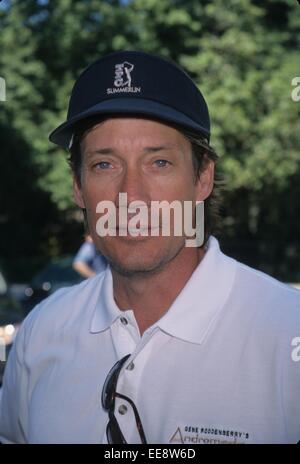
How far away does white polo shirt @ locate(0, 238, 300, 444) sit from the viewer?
184cm

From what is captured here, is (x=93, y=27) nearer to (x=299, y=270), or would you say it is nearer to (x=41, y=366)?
(x=299, y=270)

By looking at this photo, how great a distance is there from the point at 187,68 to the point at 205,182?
1502cm

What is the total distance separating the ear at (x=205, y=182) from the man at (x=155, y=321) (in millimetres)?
15

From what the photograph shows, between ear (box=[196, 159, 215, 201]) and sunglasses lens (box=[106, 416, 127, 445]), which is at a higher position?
ear (box=[196, 159, 215, 201])

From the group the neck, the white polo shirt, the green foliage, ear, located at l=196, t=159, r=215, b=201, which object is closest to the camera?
the white polo shirt

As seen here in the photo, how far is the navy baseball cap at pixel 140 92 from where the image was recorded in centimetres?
195

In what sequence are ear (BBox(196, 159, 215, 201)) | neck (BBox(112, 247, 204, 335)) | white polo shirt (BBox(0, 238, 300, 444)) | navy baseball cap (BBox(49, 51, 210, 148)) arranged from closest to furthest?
1. white polo shirt (BBox(0, 238, 300, 444))
2. navy baseball cap (BBox(49, 51, 210, 148))
3. neck (BBox(112, 247, 204, 335))
4. ear (BBox(196, 159, 215, 201))

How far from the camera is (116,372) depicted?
1988 millimetres

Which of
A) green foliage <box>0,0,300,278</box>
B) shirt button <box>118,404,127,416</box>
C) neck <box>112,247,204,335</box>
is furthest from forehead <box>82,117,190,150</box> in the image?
green foliage <box>0,0,300,278</box>

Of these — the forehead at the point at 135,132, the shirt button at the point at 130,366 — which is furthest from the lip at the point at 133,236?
the shirt button at the point at 130,366

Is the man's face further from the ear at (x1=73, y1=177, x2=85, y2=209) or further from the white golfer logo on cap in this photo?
the ear at (x1=73, y1=177, x2=85, y2=209)

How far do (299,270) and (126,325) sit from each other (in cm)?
1964

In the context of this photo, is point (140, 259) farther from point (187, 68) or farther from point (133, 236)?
point (187, 68)

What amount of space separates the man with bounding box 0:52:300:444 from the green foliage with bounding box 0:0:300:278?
14.1m
